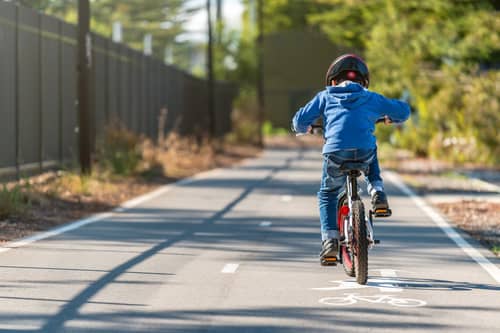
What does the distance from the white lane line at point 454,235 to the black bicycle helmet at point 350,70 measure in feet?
6.87

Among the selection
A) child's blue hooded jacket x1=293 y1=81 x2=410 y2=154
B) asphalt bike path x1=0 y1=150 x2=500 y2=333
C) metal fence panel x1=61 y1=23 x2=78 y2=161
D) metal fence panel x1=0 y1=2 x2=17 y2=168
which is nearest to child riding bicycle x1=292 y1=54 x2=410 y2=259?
child's blue hooded jacket x1=293 y1=81 x2=410 y2=154

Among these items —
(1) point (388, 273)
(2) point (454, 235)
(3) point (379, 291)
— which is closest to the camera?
(3) point (379, 291)

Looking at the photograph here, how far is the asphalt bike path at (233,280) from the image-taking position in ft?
27.8

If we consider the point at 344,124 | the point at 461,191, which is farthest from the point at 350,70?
the point at 461,191

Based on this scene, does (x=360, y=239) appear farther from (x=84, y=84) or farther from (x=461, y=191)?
(x=461, y=191)

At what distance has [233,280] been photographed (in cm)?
1060

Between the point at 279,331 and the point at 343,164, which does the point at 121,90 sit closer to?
the point at 343,164

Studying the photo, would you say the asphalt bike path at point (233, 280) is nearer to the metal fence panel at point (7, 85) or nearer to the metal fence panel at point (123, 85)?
the metal fence panel at point (7, 85)

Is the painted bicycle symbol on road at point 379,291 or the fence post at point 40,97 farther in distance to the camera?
the fence post at point 40,97

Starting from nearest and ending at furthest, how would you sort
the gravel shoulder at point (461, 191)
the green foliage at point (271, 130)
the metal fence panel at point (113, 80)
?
the gravel shoulder at point (461, 191), the metal fence panel at point (113, 80), the green foliage at point (271, 130)

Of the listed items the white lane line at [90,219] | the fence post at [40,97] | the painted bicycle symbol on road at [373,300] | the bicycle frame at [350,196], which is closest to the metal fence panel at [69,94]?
the fence post at [40,97]

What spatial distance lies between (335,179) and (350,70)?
0.90 meters

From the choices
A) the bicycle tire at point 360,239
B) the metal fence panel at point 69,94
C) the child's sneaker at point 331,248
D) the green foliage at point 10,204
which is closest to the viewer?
the bicycle tire at point 360,239

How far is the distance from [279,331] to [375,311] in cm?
114
